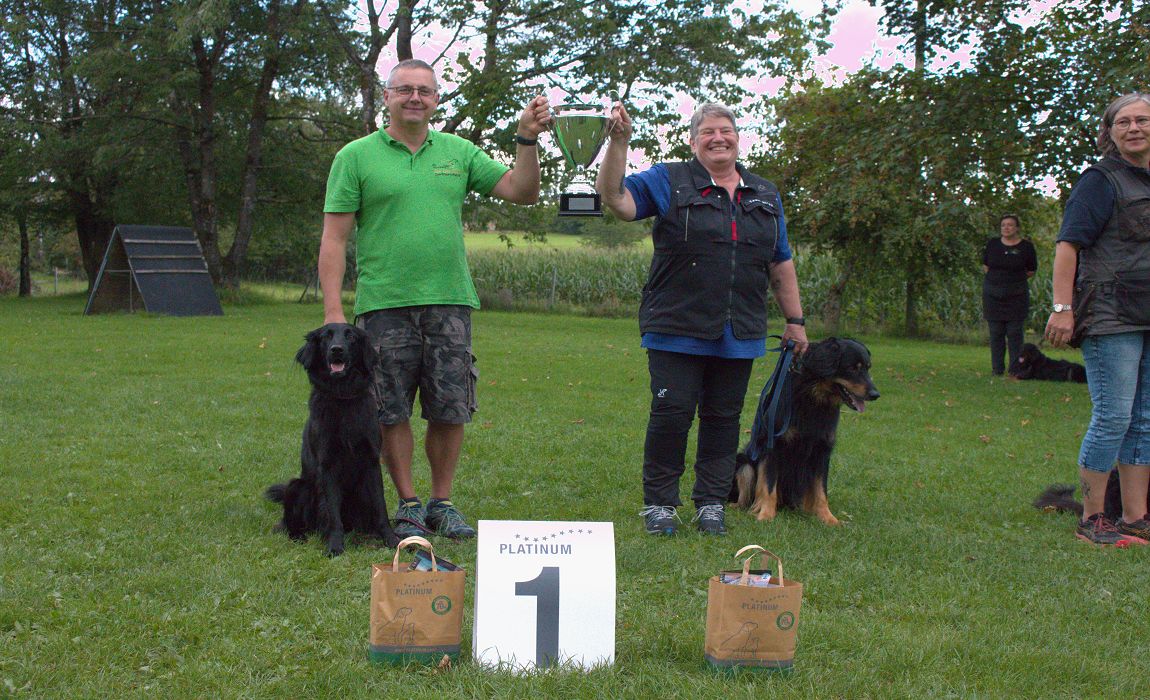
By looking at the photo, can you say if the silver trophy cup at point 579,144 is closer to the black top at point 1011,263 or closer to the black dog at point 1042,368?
the black top at point 1011,263

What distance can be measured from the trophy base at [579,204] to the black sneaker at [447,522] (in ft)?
4.68

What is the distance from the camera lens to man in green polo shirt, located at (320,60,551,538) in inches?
161

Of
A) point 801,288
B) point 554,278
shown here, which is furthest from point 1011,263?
point 554,278

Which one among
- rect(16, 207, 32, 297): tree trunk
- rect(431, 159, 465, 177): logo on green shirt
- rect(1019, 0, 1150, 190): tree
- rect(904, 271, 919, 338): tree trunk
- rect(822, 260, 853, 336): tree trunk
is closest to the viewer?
rect(431, 159, 465, 177): logo on green shirt

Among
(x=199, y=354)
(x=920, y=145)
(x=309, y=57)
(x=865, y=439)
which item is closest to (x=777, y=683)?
(x=865, y=439)

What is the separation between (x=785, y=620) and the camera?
8.71 feet

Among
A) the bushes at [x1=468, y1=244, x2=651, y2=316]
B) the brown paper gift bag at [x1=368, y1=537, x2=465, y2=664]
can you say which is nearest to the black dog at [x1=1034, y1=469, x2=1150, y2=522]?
the brown paper gift bag at [x1=368, y1=537, x2=465, y2=664]

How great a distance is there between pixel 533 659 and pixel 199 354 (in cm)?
982

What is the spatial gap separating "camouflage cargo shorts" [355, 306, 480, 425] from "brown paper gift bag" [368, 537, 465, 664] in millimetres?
1603

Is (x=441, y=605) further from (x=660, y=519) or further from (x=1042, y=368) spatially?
(x=1042, y=368)

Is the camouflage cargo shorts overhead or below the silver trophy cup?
below

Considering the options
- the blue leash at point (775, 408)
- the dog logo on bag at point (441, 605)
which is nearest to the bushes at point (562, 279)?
the blue leash at point (775, 408)

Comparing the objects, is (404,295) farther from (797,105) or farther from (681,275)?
Answer: (797,105)

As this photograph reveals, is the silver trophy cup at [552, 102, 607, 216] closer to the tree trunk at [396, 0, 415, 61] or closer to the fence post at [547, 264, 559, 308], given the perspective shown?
the tree trunk at [396, 0, 415, 61]
